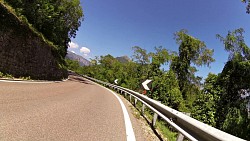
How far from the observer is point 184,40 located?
133 feet

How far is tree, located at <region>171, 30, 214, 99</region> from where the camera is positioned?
39.8m

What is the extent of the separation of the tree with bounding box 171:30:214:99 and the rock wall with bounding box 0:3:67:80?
2526cm

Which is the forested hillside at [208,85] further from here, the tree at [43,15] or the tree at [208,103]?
the tree at [43,15]

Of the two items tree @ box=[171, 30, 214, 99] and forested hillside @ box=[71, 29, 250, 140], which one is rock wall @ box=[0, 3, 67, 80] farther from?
tree @ box=[171, 30, 214, 99]

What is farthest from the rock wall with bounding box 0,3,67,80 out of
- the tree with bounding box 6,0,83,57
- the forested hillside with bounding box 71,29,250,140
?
the forested hillside with bounding box 71,29,250,140

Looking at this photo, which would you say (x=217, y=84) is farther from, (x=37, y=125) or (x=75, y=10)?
(x=75, y=10)

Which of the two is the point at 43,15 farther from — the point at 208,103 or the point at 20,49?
the point at 208,103

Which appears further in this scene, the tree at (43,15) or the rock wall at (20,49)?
the tree at (43,15)

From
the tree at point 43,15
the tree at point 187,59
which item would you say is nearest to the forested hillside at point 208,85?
the tree at point 187,59

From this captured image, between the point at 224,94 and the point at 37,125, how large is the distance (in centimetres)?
2218

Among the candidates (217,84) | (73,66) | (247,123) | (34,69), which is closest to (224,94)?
(217,84)

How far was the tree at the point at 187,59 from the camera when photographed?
1565 inches

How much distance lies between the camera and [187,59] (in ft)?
136

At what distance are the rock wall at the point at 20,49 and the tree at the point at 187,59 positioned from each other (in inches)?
994
